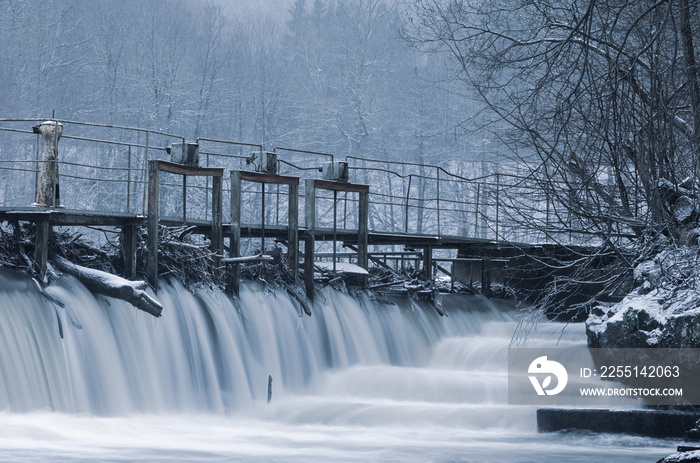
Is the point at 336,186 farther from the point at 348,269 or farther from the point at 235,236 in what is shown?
the point at 235,236

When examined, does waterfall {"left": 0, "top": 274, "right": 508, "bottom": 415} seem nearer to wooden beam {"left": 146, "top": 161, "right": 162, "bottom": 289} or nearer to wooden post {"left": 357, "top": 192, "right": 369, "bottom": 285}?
wooden beam {"left": 146, "top": 161, "right": 162, "bottom": 289}

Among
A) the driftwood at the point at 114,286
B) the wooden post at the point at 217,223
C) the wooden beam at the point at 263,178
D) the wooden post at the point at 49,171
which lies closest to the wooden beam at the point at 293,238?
the wooden beam at the point at 263,178

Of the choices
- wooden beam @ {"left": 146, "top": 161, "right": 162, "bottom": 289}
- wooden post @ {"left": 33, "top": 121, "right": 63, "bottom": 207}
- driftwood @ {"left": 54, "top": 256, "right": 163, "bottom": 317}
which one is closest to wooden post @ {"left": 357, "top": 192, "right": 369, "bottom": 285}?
wooden beam @ {"left": 146, "top": 161, "right": 162, "bottom": 289}

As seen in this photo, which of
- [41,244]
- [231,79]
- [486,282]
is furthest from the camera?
[231,79]

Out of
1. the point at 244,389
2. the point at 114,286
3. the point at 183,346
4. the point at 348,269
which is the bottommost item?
the point at 244,389

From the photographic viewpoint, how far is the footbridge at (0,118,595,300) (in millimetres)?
13328

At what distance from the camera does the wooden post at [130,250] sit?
1446 cm

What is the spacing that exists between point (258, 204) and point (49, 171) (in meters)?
23.1

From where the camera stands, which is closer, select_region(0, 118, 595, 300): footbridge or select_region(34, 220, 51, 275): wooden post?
select_region(34, 220, 51, 275): wooden post

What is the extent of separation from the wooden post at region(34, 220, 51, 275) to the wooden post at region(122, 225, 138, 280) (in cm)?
156

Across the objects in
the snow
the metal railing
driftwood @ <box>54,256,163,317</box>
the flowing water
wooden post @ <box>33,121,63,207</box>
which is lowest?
the flowing water

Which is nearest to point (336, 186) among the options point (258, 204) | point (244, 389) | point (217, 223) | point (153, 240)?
point (217, 223)

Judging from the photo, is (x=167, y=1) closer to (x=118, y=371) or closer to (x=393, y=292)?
(x=393, y=292)

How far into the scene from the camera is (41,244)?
13.0 m
